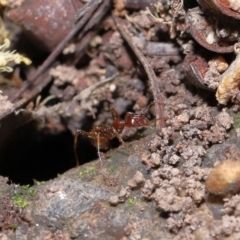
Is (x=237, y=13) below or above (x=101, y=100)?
above

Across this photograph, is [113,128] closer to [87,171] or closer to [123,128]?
[123,128]

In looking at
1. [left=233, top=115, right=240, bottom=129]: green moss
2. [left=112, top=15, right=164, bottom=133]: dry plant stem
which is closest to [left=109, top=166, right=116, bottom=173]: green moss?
[left=112, top=15, right=164, bottom=133]: dry plant stem

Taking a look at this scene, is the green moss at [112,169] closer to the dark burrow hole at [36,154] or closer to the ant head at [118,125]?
the ant head at [118,125]

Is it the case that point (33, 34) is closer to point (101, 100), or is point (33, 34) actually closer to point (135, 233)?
point (101, 100)

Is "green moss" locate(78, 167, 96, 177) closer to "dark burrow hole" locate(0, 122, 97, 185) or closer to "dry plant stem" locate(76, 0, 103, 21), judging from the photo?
"dark burrow hole" locate(0, 122, 97, 185)

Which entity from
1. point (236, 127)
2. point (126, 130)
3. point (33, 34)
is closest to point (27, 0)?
point (33, 34)

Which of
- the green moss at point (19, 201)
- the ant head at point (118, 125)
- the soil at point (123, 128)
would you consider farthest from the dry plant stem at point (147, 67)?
the green moss at point (19, 201)
